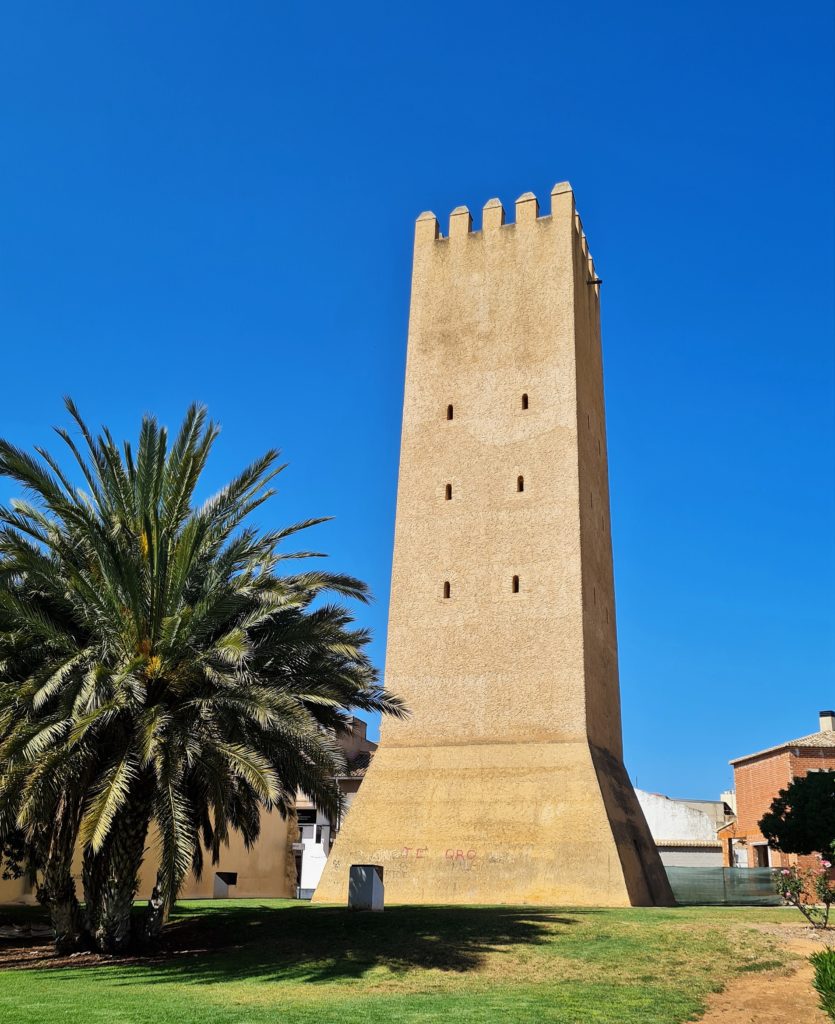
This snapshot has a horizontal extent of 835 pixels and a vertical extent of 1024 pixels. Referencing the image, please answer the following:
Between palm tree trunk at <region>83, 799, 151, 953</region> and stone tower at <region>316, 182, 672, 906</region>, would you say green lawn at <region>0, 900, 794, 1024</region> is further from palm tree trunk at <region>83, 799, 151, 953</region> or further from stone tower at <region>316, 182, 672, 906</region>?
stone tower at <region>316, 182, 672, 906</region>

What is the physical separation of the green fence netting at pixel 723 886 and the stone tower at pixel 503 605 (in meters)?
4.19

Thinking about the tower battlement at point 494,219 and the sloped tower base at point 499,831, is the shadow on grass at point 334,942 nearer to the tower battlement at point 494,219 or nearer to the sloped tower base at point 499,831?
the sloped tower base at point 499,831

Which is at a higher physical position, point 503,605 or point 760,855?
point 503,605

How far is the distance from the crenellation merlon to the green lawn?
1685 centimetres

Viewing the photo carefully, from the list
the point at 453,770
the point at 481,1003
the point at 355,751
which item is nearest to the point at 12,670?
the point at 481,1003

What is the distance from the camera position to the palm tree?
12109 mm

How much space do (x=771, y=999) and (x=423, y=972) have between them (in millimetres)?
3928

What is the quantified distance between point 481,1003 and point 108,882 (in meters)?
5.66

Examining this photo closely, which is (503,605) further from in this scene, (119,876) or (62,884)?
(62,884)

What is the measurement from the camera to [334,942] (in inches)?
542

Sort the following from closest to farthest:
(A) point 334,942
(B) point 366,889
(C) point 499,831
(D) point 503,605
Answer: (A) point 334,942, (B) point 366,889, (C) point 499,831, (D) point 503,605

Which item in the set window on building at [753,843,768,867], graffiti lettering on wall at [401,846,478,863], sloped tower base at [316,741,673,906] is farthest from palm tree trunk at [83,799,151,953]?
window on building at [753,843,768,867]

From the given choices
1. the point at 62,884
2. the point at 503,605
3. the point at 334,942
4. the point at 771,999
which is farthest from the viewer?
the point at 503,605

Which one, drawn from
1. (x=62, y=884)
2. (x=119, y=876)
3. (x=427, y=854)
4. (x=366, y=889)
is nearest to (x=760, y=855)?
(x=427, y=854)
